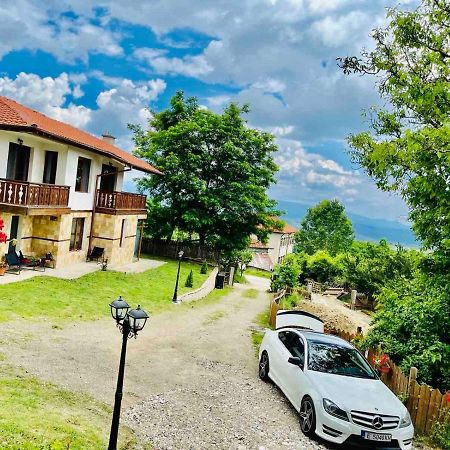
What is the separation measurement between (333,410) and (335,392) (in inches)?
16.0

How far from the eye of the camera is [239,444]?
7.62 m

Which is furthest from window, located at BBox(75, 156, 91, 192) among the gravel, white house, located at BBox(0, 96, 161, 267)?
the gravel

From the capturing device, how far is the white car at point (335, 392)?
307 inches

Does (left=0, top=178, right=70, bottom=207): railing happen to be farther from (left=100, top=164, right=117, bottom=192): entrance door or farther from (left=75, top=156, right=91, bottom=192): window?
(left=100, top=164, right=117, bottom=192): entrance door

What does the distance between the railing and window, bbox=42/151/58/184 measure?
1726 mm

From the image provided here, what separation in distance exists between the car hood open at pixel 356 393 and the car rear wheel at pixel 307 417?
0.37m

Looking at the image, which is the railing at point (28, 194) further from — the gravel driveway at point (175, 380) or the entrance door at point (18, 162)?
the gravel driveway at point (175, 380)

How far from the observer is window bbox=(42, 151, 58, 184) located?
2100cm

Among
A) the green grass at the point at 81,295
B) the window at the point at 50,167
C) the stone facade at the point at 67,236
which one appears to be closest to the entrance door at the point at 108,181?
the stone facade at the point at 67,236

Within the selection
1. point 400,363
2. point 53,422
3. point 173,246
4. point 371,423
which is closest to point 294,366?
point 371,423

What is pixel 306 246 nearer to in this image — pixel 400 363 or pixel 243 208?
pixel 243 208

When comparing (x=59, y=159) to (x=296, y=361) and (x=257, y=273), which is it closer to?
(x=296, y=361)

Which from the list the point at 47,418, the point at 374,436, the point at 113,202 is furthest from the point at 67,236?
the point at 374,436

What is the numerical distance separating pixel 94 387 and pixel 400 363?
777 centimetres
